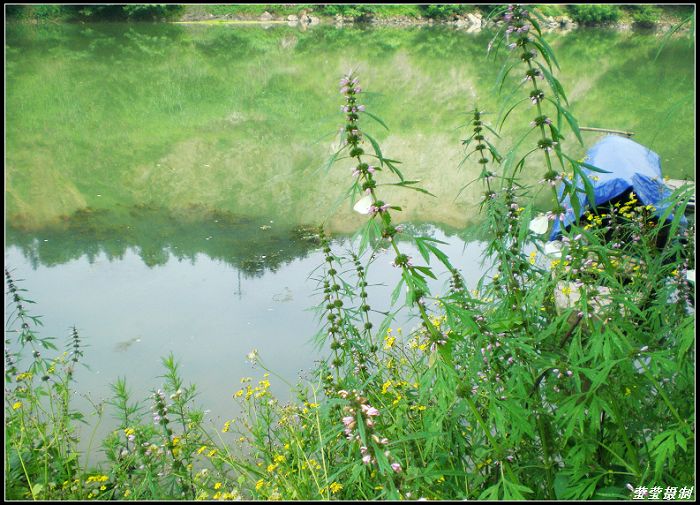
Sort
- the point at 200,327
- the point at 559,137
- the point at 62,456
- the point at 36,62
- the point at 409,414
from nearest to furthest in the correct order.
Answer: the point at 559,137, the point at 409,414, the point at 62,456, the point at 200,327, the point at 36,62

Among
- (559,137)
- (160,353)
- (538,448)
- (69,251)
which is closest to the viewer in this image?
(559,137)

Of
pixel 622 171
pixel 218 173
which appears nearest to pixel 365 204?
pixel 622 171

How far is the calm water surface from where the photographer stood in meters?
5.82

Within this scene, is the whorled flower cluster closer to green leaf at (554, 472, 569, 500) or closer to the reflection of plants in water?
green leaf at (554, 472, 569, 500)

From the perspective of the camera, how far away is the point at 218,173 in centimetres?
1123

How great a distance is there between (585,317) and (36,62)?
22.6m

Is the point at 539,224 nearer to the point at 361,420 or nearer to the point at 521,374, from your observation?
the point at 521,374

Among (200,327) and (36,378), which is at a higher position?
(200,327)

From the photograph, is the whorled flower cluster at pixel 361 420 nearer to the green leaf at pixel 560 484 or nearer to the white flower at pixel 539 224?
the green leaf at pixel 560 484

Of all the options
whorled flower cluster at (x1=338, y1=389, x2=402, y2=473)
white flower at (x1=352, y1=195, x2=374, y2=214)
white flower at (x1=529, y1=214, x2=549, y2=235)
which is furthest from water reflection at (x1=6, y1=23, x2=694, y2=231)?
whorled flower cluster at (x1=338, y1=389, x2=402, y2=473)

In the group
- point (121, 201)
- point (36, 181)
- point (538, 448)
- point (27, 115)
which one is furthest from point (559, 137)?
point (27, 115)

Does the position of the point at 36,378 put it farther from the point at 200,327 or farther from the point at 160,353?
the point at 200,327

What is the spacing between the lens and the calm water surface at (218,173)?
229 inches

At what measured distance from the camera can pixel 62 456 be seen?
3.10 m
